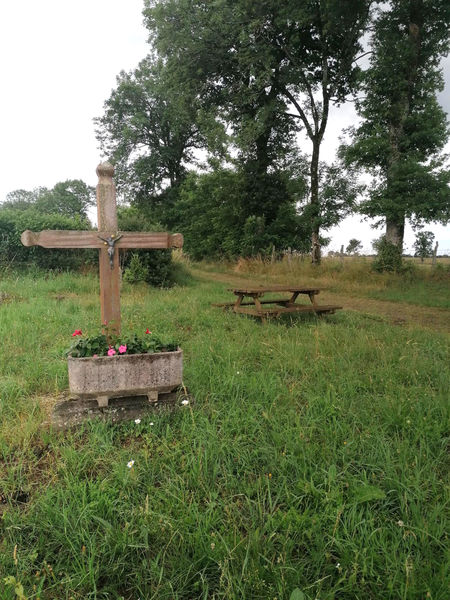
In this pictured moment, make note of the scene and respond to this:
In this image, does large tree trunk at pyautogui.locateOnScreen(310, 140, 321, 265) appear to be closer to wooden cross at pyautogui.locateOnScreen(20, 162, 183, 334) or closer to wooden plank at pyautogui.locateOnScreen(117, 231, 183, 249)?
wooden plank at pyautogui.locateOnScreen(117, 231, 183, 249)

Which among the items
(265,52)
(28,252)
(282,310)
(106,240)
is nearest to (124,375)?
(106,240)

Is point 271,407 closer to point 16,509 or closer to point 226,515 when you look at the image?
point 226,515

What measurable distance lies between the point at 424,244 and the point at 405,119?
4692 mm

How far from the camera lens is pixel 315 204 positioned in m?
15.5

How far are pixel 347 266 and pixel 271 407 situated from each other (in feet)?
40.9

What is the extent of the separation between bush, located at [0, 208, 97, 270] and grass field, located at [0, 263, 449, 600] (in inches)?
292

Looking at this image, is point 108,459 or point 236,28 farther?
point 236,28

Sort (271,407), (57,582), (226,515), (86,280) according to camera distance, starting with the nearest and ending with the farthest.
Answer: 1. (57,582)
2. (226,515)
3. (271,407)
4. (86,280)

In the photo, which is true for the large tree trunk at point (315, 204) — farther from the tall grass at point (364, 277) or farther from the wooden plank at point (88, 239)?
the wooden plank at point (88, 239)

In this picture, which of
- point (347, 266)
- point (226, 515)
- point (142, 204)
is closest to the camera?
point (226, 515)

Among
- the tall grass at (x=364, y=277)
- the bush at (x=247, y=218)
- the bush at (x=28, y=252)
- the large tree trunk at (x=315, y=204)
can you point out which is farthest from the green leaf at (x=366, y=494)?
the bush at (x=247, y=218)

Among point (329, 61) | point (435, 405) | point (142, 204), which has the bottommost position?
point (435, 405)

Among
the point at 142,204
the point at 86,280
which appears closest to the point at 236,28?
the point at 86,280

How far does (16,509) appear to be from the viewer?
1794mm
